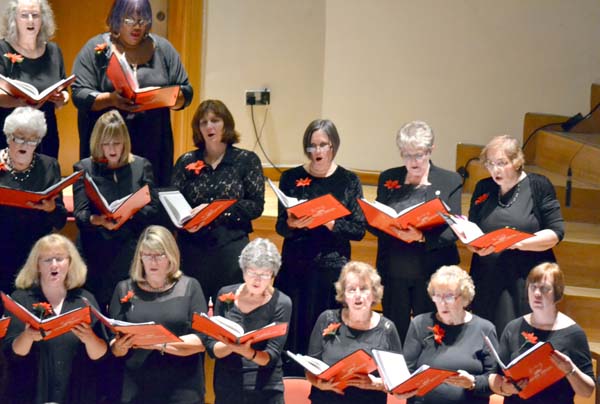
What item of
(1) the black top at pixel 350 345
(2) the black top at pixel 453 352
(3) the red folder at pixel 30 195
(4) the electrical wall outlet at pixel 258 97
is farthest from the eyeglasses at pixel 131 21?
(4) the electrical wall outlet at pixel 258 97

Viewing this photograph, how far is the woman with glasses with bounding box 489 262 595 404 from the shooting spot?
4.41m

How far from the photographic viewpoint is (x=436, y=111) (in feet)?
23.2

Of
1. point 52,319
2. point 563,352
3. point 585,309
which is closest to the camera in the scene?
point 52,319

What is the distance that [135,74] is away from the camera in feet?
16.7

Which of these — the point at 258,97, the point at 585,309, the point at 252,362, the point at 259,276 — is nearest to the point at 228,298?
the point at 259,276

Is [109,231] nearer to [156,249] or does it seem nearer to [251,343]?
[156,249]

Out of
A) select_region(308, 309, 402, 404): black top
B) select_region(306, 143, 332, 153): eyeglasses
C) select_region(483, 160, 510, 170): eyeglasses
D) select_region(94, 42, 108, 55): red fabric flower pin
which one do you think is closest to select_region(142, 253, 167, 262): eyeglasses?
select_region(308, 309, 402, 404): black top

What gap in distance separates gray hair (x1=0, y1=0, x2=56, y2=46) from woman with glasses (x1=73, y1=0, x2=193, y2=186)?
0.60ft

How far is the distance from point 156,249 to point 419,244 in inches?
46.2

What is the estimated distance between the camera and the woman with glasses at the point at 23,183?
4.80 m

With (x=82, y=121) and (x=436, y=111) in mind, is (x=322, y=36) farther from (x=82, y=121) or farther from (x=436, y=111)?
(x=82, y=121)

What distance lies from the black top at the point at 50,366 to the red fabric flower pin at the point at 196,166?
0.79m

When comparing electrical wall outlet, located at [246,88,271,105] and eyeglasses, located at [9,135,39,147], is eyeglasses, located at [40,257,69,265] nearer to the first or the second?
eyeglasses, located at [9,135,39,147]

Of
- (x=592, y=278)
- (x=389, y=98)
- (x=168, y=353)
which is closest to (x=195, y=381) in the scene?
(x=168, y=353)
